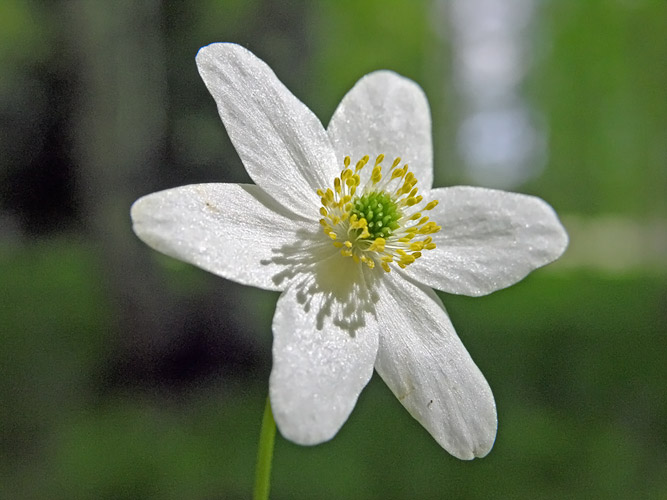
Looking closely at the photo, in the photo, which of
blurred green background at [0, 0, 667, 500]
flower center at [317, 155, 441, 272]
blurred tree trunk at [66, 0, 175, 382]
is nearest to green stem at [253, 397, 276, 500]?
flower center at [317, 155, 441, 272]

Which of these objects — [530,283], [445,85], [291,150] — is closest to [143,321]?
[291,150]

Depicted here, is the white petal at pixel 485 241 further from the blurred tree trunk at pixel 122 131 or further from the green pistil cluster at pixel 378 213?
the blurred tree trunk at pixel 122 131

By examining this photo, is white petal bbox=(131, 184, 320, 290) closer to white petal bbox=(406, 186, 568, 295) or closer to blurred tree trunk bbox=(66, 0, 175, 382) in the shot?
white petal bbox=(406, 186, 568, 295)

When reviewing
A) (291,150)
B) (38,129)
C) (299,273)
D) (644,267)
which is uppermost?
(291,150)

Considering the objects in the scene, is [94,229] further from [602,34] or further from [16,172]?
[602,34]

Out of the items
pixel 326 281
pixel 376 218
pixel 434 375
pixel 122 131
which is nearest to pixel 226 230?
pixel 326 281

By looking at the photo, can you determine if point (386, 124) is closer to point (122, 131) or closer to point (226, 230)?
point (226, 230)
